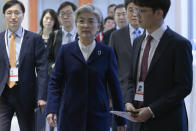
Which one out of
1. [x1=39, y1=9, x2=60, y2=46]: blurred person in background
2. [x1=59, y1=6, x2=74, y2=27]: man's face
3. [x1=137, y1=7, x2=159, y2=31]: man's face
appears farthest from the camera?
[x1=39, y1=9, x2=60, y2=46]: blurred person in background

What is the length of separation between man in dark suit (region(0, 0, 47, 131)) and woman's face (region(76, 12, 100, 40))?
1191 mm

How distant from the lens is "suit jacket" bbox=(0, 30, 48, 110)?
3.64m

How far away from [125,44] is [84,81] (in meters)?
1.32

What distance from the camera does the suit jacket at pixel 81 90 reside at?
2.59 metres

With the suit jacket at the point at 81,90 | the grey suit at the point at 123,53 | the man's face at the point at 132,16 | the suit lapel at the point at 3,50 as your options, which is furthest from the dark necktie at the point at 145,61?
the suit lapel at the point at 3,50

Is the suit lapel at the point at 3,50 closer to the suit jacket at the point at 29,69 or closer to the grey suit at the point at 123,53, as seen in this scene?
the suit jacket at the point at 29,69

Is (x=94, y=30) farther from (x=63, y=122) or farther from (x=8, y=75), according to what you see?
(x=8, y=75)

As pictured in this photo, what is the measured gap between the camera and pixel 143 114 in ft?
7.27

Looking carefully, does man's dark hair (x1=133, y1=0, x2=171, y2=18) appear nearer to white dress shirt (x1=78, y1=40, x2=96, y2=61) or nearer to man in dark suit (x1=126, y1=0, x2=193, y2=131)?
man in dark suit (x1=126, y1=0, x2=193, y2=131)

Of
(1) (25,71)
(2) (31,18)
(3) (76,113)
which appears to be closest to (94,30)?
(3) (76,113)

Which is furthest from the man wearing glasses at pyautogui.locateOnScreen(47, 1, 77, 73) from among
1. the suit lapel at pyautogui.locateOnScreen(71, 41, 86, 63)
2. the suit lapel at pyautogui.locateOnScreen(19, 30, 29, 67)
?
the suit lapel at pyautogui.locateOnScreen(71, 41, 86, 63)

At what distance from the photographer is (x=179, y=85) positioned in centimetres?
215

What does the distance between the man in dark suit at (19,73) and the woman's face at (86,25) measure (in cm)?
119

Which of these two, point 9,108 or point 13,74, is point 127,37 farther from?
point 9,108
